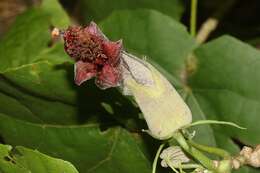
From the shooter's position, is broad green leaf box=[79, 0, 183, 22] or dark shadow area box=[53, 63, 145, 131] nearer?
dark shadow area box=[53, 63, 145, 131]

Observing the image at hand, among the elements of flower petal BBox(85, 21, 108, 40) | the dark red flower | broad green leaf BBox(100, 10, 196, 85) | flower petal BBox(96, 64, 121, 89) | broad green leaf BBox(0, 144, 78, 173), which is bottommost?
broad green leaf BBox(0, 144, 78, 173)

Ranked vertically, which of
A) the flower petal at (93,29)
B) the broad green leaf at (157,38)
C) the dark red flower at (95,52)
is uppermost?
the flower petal at (93,29)

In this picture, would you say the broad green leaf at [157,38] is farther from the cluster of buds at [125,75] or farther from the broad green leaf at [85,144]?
the cluster of buds at [125,75]

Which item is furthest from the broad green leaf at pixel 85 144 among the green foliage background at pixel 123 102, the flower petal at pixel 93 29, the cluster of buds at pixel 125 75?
the flower petal at pixel 93 29

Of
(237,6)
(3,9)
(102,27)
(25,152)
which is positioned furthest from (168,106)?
(3,9)

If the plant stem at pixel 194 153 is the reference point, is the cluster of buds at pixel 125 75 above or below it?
above

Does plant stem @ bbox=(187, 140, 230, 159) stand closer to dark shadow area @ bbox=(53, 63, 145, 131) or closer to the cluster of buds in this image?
the cluster of buds

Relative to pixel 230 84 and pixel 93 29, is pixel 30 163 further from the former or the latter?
pixel 230 84

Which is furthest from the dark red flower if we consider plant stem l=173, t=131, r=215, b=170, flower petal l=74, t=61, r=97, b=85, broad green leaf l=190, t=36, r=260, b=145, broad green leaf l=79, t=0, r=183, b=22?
broad green leaf l=79, t=0, r=183, b=22
